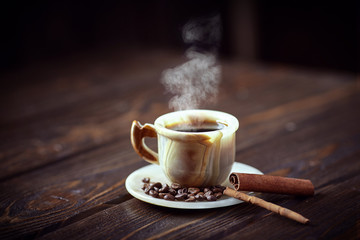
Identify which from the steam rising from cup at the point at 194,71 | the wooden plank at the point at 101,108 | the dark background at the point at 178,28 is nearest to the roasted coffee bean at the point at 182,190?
the steam rising from cup at the point at 194,71

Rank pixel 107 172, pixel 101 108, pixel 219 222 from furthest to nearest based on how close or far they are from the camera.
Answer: pixel 101 108 → pixel 107 172 → pixel 219 222

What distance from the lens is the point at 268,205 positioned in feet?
2.73

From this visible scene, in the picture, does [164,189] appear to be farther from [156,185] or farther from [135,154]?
[135,154]

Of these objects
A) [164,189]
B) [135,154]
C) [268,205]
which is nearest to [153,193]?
[164,189]

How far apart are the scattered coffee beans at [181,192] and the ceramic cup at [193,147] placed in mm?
20

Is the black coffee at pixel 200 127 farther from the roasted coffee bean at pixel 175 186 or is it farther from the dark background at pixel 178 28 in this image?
the dark background at pixel 178 28

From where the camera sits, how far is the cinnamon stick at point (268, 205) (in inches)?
31.4

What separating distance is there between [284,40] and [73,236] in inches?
125

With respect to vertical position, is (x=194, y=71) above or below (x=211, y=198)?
above

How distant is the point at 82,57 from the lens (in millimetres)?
A: 3029

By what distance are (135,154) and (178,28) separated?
2603 millimetres

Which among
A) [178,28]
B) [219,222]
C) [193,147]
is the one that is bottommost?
[219,222]

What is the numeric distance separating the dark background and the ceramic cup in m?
2.29

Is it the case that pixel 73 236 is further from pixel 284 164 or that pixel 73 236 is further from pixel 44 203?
pixel 284 164
